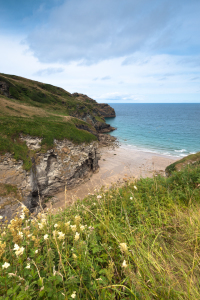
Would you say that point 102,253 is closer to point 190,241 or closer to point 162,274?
point 162,274

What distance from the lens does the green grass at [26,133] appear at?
15.6m

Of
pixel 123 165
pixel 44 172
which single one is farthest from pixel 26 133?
pixel 123 165

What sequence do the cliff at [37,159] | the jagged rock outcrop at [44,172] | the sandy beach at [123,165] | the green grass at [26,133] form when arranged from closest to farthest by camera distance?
the jagged rock outcrop at [44,172] → the cliff at [37,159] → the green grass at [26,133] → the sandy beach at [123,165]

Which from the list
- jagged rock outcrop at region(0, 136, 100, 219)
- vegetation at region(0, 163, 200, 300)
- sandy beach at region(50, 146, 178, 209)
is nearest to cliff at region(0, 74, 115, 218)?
jagged rock outcrop at region(0, 136, 100, 219)

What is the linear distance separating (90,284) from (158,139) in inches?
2250

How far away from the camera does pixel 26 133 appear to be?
18359 mm

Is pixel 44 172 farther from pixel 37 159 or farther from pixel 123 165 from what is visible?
pixel 123 165

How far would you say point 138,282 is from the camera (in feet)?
6.33

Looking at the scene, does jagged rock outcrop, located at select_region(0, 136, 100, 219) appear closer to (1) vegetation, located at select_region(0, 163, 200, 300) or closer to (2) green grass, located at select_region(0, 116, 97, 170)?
(2) green grass, located at select_region(0, 116, 97, 170)

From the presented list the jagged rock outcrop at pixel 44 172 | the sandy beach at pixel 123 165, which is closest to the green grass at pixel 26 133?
the jagged rock outcrop at pixel 44 172

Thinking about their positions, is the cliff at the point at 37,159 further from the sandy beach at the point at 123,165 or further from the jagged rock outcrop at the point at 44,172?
the sandy beach at the point at 123,165

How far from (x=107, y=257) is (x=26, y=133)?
1917 cm

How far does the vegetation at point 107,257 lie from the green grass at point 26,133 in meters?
14.1

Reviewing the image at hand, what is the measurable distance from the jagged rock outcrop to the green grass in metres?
0.71
